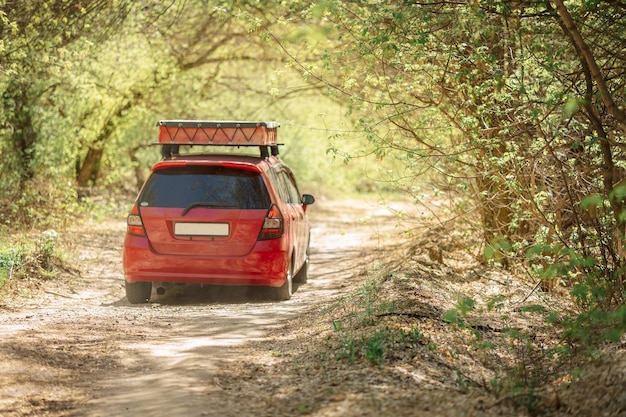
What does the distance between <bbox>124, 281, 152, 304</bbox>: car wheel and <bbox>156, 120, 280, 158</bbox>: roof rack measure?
1.67 metres

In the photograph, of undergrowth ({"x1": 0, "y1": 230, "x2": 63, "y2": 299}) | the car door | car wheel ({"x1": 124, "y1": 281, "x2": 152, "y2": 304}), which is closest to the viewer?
car wheel ({"x1": 124, "y1": 281, "x2": 152, "y2": 304})

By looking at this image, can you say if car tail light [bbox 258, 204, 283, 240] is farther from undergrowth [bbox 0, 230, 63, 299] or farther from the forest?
undergrowth [bbox 0, 230, 63, 299]

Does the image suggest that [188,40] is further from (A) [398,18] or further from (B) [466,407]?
(B) [466,407]

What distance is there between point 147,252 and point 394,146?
10.4ft

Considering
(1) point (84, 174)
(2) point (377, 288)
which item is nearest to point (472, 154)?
(2) point (377, 288)

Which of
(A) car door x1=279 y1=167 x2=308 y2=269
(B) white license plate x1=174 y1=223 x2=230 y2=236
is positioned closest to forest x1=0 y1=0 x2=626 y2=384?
(A) car door x1=279 y1=167 x2=308 y2=269

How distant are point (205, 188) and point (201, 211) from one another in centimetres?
29

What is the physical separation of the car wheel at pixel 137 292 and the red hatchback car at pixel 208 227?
0.20 m

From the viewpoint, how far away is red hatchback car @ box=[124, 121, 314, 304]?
10.5m

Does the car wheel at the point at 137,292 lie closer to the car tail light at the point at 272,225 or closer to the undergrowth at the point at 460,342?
the car tail light at the point at 272,225

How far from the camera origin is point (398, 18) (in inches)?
340

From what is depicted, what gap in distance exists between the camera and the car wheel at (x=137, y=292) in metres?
11.1

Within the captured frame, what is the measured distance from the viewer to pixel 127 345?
309 inches

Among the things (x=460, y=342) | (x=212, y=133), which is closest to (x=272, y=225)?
(x=212, y=133)
